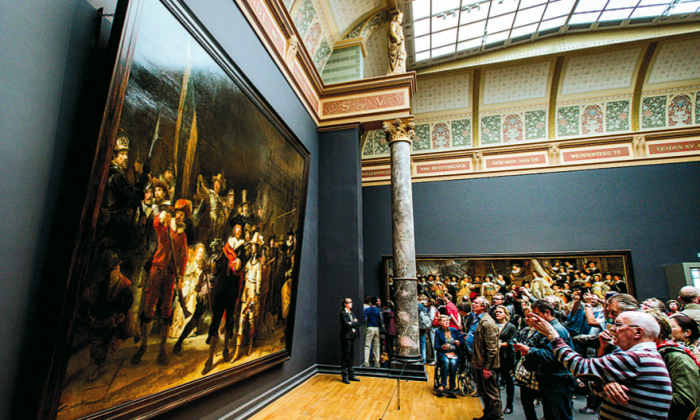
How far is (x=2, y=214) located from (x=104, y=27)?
5.24ft

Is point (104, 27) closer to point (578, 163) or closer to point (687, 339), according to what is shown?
point (687, 339)

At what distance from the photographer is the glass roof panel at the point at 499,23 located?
413 inches

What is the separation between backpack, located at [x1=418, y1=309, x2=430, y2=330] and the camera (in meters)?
8.45

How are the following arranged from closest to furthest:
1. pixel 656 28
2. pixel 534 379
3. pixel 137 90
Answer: pixel 137 90
pixel 534 379
pixel 656 28

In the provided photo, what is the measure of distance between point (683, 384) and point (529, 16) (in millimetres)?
11110

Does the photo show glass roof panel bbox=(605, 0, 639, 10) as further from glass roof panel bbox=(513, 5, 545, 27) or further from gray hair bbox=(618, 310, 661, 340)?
gray hair bbox=(618, 310, 661, 340)

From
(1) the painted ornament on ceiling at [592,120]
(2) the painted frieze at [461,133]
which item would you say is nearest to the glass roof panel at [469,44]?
(2) the painted frieze at [461,133]

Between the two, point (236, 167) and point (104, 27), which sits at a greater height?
point (104, 27)

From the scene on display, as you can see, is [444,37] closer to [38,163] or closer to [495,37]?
[495,37]

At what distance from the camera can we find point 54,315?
2.08 meters

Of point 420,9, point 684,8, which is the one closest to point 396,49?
point 420,9

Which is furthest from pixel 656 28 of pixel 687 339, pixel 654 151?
pixel 687 339

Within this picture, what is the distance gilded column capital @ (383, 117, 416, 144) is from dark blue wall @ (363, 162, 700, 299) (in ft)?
13.5

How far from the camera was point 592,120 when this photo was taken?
11.3 metres
